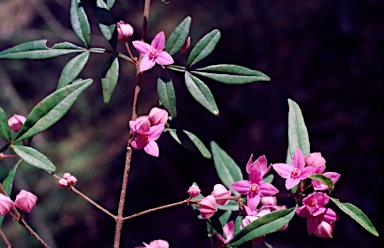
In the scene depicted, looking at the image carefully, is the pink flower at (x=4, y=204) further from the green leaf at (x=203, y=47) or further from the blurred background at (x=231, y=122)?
the blurred background at (x=231, y=122)

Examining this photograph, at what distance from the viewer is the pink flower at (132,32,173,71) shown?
1228 mm

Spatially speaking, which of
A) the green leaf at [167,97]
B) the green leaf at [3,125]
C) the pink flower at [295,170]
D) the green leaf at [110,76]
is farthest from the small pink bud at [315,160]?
the green leaf at [3,125]

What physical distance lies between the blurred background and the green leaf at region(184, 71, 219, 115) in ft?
8.75

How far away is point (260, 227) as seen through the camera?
3.63ft

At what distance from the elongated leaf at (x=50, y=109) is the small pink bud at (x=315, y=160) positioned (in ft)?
1.86

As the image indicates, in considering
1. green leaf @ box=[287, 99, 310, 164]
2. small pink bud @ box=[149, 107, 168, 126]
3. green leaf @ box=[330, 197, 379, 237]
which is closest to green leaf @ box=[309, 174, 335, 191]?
green leaf @ box=[330, 197, 379, 237]

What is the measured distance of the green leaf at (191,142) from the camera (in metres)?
1.33

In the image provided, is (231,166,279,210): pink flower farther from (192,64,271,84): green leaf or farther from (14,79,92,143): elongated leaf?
(14,79,92,143): elongated leaf

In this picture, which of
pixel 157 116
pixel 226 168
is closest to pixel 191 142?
pixel 157 116

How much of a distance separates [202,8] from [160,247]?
4.21m

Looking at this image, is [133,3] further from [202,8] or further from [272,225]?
[272,225]

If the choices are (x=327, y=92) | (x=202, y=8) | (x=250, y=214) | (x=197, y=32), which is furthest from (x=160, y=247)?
(x=202, y=8)

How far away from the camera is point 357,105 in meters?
4.23

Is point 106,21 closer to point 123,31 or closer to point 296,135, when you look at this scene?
point 123,31
